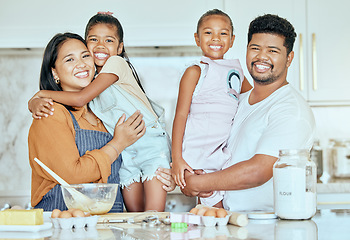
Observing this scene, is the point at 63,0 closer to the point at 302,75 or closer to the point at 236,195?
the point at 302,75

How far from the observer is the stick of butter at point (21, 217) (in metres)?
1.15

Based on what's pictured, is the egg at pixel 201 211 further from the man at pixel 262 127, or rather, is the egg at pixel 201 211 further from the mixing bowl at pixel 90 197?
→ the man at pixel 262 127

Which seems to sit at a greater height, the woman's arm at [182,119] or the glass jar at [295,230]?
the woman's arm at [182,119]

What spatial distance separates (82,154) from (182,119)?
405 millimetres

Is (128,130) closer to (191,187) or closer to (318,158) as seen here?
(191,187)

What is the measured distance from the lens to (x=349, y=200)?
2.75 meters

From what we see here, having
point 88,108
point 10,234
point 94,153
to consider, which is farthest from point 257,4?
point 10,234

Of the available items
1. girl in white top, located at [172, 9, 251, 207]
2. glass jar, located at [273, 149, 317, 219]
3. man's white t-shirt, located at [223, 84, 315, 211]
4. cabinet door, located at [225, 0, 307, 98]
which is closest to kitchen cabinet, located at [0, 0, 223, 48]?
cabinet door, located at [225, 0, 307, 98]

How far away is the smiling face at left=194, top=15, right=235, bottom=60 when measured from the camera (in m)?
1.99

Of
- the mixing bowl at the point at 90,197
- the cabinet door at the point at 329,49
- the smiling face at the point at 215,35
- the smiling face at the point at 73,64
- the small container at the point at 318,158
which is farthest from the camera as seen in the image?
the small container at the point at 318,158

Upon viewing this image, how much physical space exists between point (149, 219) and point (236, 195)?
2.06 feet

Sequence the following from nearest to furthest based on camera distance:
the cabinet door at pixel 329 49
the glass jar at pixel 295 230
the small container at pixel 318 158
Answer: the glass jar at pixel 295 230
the cabinet door at pixel 329 49
the small container at pixel 318 158

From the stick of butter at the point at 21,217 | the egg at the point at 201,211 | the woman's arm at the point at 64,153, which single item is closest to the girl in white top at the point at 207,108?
the woman's arm at the point at 64,153

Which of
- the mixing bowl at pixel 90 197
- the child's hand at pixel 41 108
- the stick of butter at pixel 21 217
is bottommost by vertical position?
the stick of butter at pixel 21 217
